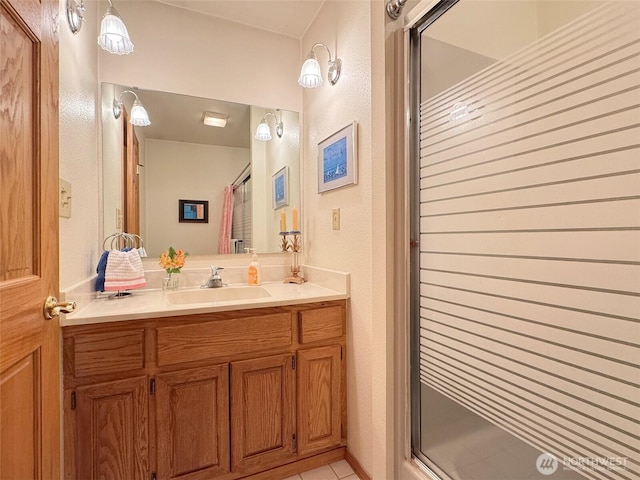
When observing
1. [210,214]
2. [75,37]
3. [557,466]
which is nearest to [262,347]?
[210,214]

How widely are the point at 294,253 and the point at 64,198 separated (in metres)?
1.24

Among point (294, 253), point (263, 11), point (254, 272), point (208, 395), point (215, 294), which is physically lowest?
point (208, 395)

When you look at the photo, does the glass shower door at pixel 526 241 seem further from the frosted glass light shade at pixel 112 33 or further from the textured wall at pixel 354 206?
the frosted glass light shade at pixel 112 33

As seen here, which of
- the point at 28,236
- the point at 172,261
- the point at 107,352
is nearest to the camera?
the point at 28,236

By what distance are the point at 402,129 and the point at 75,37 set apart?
143 centimetres

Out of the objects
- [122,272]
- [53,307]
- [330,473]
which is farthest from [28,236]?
[330,473]

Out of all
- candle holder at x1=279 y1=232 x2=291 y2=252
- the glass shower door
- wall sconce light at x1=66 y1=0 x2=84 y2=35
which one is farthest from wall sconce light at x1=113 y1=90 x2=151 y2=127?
the glass shower door

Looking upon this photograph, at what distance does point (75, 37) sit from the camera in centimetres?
128

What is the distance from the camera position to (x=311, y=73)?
5.41ft

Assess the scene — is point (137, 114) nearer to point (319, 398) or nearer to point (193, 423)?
point (193, 423)

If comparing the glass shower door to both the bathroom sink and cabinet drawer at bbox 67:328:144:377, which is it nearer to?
the bathroom sink

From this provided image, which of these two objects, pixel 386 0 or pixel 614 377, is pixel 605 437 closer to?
pixel 614 377

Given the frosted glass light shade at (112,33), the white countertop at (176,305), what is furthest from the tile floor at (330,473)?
the frosted glass light shade at (112,33)

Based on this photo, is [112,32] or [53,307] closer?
[53,307]
